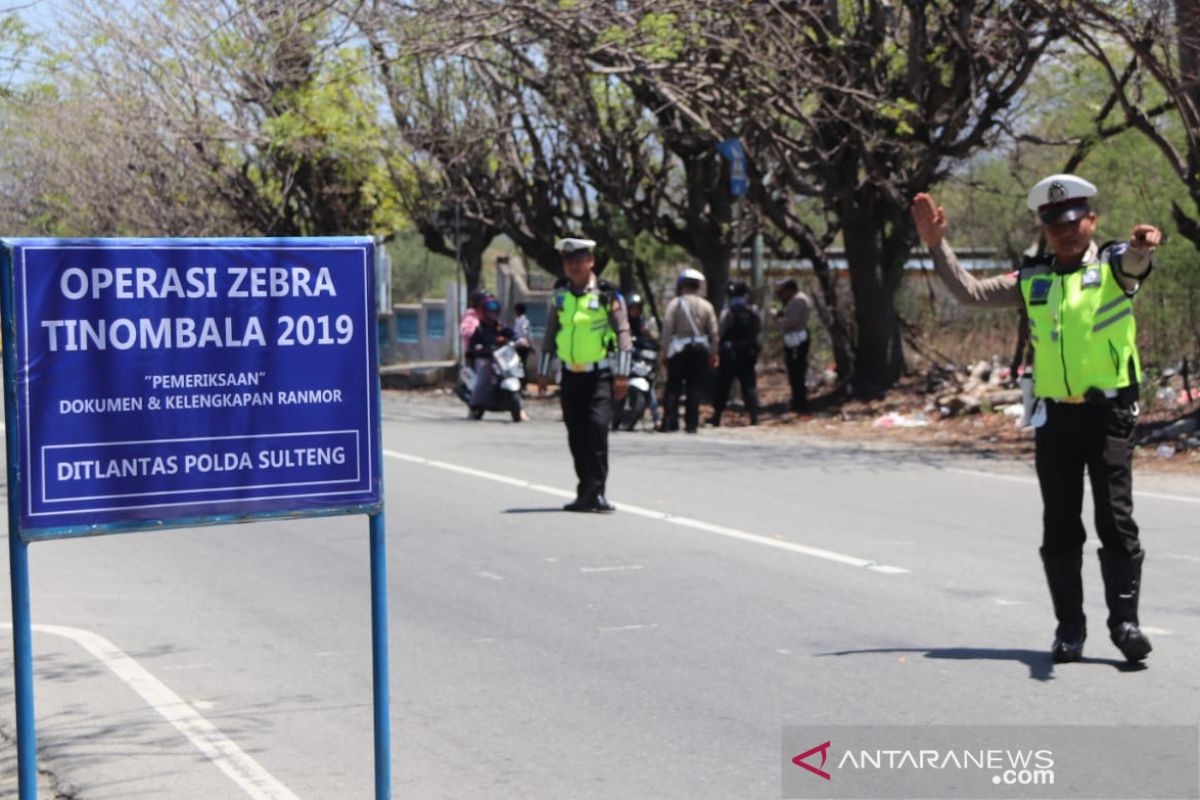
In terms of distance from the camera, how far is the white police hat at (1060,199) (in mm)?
6965

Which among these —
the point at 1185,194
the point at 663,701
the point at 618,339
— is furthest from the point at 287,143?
the point at 663,701

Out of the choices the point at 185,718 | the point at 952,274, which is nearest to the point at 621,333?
the point at 952,274

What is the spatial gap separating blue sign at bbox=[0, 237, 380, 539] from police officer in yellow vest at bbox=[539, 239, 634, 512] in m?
6.97

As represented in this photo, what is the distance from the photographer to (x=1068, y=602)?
713cm

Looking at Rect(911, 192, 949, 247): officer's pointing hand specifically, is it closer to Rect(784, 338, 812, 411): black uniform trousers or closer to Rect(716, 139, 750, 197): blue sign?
Rect(716, 139, 750, 197): blue sign

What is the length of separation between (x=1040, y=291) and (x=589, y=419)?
17.3ft

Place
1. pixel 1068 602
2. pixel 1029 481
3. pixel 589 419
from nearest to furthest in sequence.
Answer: pixel 1068 602 → pixel 589 419 → pixel 1029 481

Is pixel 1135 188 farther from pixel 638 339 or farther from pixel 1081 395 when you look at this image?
pixel 1081 395

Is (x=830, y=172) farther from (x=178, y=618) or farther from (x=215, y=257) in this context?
(x=215, y=257)

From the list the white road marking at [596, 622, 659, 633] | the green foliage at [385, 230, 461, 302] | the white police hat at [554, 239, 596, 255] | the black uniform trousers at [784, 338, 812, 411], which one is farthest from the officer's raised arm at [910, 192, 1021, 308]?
the green foliage at [385, 230, 461, 302]

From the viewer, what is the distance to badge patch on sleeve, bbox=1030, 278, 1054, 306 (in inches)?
278

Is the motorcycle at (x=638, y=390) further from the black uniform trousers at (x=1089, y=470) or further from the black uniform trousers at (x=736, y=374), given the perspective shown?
the black uniform trousers at (x=1089, y=470)

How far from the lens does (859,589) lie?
922 centimetres

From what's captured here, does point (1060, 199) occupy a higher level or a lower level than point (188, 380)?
higher
